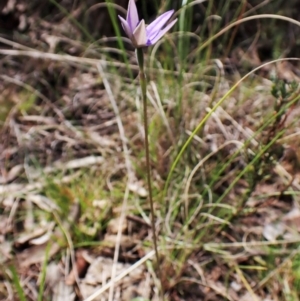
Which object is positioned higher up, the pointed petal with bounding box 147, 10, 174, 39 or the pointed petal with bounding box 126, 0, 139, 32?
the pointed petal with bounding box 126, 0, 139, 32

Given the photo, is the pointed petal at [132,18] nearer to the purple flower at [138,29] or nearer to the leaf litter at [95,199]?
the purple flower at [138,29]

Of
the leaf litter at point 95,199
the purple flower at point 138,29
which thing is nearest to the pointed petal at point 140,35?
the purple flower at point 138,29

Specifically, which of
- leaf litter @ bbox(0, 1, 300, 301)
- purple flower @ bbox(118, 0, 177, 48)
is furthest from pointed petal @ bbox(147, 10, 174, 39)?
leaf litter @ bbox(0, 1, 300, 301)

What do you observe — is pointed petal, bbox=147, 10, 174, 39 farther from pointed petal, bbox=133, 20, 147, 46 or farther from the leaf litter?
the leaf litter

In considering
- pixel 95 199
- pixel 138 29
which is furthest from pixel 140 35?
pixel 95 199

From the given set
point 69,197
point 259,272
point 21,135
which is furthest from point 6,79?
A: point 259,272

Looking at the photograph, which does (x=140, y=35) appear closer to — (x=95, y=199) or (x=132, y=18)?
(x=132, y=18)

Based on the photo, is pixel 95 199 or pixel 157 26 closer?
pixel 157 26

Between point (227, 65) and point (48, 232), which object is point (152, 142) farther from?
point (227, 65)
